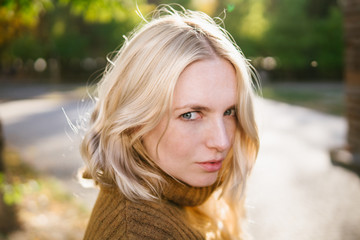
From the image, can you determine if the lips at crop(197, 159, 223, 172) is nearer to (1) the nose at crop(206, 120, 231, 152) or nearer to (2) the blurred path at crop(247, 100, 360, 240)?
(1) the nose at crop(206, 120, 231, 152)

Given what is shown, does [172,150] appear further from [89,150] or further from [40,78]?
[40,78]

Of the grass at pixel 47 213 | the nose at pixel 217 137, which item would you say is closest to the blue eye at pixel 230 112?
the nose at pixel 217 137

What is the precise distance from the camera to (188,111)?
1443 millimetres

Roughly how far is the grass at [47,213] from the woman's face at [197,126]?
257 centimetres

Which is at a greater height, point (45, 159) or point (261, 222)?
point (261, 222)

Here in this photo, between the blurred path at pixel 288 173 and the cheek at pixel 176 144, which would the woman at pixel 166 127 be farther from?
the blurred path at pixel 288 173

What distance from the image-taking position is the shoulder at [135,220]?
4.43ft

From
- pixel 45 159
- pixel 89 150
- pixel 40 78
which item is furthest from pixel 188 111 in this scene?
pixel 40 78

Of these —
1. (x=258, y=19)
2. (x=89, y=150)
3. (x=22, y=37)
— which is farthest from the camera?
(x=22, y=37)

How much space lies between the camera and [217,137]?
1479 millimetres

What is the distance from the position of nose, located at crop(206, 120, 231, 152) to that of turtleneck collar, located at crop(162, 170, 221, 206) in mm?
214

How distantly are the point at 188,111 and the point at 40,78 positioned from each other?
36.0 meters

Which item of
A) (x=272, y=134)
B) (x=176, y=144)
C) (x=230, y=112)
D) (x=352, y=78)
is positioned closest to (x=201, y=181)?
(x=176, y=144)

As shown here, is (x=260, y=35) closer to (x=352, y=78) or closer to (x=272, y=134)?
(x=272, y=134)
